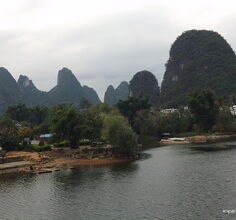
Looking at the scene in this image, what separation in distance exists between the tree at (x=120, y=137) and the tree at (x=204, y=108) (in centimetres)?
5383

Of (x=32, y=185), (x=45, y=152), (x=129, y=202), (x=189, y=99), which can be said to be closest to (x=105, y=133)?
(x=45, y=152)

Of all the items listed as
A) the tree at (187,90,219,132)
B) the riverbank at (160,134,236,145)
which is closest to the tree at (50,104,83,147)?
the riverbank at (160,134,236,145)

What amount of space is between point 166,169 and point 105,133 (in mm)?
19492

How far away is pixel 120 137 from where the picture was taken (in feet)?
237

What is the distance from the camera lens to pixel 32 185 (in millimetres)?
50781

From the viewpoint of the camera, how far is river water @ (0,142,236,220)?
117ft

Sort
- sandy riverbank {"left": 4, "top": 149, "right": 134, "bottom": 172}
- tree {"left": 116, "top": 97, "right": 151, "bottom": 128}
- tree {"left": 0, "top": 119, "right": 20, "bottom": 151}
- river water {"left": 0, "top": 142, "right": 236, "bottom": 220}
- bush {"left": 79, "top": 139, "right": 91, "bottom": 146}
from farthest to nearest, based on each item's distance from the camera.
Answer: tree {"left": 116, "top": 97, "right": 151, "bottom": 128} < bush {"left": 79, "top": 139, "right": 91, "bottom": 146} < tree {"left": 0, "top": 119, "right": 20, "bottom": 151} < sandy riverbank {"left": 4, "top": 149, "right": 134, "bottom": 172} < river water {"left": 0, "top": 142, "right": 236, "bottom": 220}

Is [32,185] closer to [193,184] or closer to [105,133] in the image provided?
[193,184]

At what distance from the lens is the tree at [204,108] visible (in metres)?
123

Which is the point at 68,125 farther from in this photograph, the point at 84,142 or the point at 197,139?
the point at 197,139

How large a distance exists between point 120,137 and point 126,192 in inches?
1125

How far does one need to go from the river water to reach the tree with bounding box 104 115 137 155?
8399mm

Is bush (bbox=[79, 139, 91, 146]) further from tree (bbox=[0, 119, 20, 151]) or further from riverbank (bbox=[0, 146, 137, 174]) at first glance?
tree (bbox=[0, 119, 20, 151])

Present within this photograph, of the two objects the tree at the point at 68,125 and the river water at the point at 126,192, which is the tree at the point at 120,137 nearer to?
the tree at the point at 68,125
